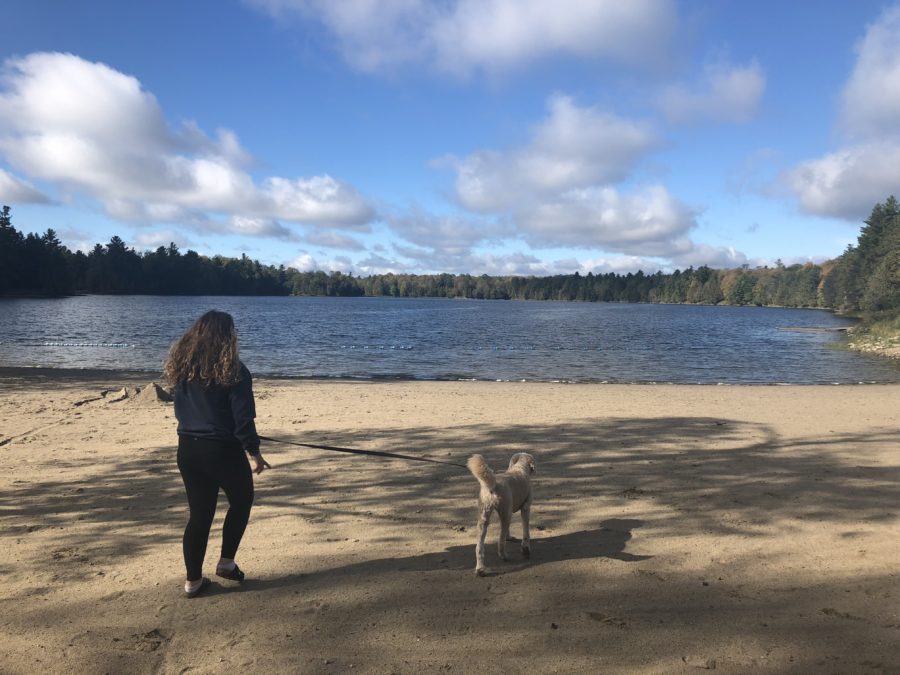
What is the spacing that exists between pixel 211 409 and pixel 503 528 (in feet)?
8.04

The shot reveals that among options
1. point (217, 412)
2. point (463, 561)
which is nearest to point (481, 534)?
point (463, 561)

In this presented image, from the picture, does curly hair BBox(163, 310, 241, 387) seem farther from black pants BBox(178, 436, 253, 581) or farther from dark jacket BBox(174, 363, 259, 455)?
black pants BBox(178, 436, 253, 581)

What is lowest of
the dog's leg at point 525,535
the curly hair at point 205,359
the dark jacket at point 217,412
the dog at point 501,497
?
the dog's leg at point 525,535

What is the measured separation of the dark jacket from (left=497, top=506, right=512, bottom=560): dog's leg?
77.2 inches

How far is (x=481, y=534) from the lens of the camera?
4559 mm

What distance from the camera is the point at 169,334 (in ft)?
139

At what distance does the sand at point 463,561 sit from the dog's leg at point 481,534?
5.8 inches

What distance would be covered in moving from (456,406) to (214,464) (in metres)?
9.64

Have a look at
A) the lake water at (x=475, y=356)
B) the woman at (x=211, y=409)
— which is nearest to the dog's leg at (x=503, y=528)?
the woman at (x=211, y=409)

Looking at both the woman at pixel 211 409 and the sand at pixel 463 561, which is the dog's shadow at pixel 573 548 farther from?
the woman at pixel 211 409

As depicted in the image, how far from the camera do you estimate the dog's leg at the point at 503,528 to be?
465 centimetres

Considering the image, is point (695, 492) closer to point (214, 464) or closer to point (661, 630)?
point (661, 630)

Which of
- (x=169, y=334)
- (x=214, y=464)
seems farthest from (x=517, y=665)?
A: (x=169, y=334)

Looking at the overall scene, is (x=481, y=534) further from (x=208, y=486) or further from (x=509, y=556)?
(x=208, y=486)
